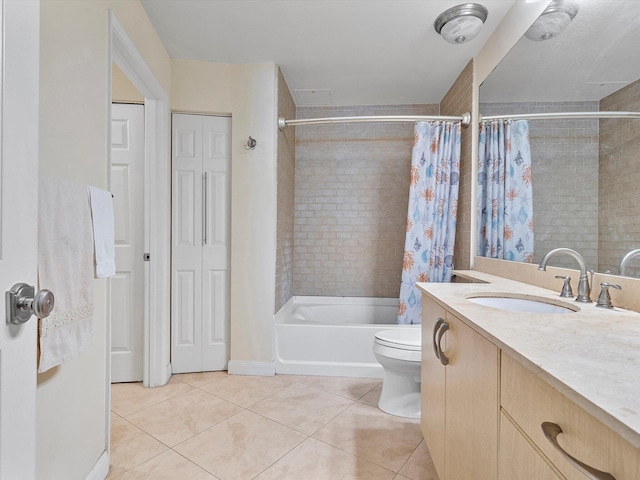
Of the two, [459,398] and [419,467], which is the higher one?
[459,398]

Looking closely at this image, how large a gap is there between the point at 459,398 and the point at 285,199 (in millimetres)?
2216

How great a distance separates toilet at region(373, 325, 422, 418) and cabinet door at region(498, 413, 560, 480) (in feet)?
3.72

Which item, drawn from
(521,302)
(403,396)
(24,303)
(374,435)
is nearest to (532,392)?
(521,302)

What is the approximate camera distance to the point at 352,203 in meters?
3.37

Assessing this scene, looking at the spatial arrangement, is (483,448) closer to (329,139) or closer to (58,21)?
(58,21)

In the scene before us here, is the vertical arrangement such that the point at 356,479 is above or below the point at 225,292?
below

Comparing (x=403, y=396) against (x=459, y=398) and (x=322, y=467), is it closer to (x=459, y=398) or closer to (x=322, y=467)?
(x=322, y=467)

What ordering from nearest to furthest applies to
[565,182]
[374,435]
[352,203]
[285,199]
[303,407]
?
[565,182] → [374,435] → [303,407] → [285,199] → [352,203]

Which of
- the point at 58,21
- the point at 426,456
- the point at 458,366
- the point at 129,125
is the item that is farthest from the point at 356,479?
the point at 129,125

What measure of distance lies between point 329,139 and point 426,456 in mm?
2773

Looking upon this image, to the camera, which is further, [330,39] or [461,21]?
[330,39]

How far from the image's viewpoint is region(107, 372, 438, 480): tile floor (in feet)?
4.90

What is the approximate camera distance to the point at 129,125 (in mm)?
2348

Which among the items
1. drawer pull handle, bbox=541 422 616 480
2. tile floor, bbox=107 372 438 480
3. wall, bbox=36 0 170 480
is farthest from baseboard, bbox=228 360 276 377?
drawer pull handle, bbox=541 422 616 480
